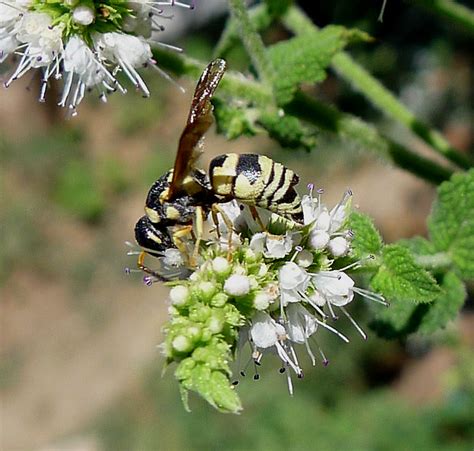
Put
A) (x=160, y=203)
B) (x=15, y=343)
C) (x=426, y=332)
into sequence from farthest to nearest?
(x=15, y=343) < (x=426, y=332) < (x=160, y=203)

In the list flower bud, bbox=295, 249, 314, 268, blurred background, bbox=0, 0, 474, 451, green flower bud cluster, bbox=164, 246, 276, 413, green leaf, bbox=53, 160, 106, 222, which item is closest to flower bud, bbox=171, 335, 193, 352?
green flower bud cluster, bbox=164, 246, 276, 413

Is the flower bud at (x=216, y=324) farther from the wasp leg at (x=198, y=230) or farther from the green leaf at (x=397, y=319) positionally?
the green leaf at (x=397, y=319)

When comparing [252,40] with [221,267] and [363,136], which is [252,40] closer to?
[363,136]

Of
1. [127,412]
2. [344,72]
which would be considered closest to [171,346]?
[344,72]

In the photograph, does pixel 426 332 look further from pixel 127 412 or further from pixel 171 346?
pixel 127 412

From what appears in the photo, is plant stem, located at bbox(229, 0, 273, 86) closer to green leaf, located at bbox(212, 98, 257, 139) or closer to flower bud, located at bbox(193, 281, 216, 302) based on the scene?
green leaf, located at bbox(212, 98, 257, 139)

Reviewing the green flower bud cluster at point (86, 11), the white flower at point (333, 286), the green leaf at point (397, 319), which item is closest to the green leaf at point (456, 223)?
the green leaf at point (397, 319)
